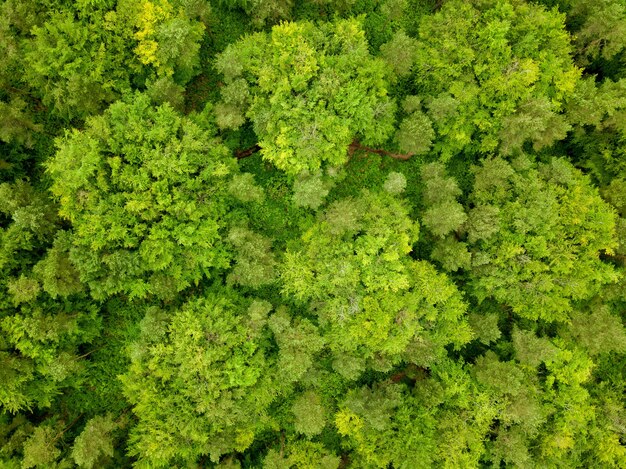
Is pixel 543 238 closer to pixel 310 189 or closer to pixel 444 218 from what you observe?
pixel 444 218

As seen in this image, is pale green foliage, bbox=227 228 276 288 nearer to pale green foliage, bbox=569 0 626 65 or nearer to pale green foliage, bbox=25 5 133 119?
pale green foliage, bbox=25 5 133 119

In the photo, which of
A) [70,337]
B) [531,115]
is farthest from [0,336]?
[531,115]

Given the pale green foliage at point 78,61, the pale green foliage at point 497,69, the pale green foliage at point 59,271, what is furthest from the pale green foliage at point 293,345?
the pale green foliage at point 78,61

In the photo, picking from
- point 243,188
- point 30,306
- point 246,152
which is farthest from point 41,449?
point 246,152

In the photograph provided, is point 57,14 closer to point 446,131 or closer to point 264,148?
point 264,148

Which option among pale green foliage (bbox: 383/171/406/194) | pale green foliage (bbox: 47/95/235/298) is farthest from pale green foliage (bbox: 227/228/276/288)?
pale green foliage (bbox: 383/171/406/194)
